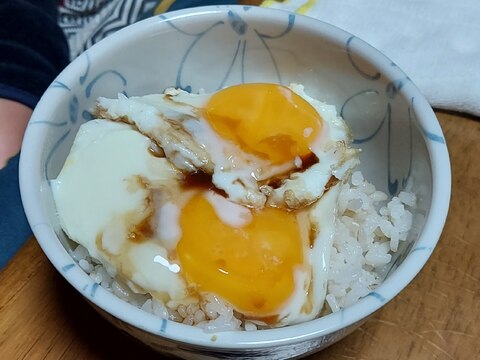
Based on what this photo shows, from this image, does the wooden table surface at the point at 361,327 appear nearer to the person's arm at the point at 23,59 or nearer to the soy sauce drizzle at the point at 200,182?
the soy sauce drizzle at the point at 200,182

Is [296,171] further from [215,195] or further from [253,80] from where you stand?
[253,80]

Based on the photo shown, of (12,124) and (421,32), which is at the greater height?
(421,32)

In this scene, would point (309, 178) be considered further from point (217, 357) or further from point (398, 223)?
point (217, 357)

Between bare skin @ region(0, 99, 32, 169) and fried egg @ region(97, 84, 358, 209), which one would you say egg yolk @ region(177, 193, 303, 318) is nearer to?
fried egg @ region(97, 84, 358, 209)

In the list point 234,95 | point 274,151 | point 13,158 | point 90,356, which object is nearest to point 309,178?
point 274,151

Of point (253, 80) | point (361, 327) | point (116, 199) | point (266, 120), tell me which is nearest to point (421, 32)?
point (253, 80)

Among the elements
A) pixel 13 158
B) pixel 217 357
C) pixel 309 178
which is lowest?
pixel 13 158
